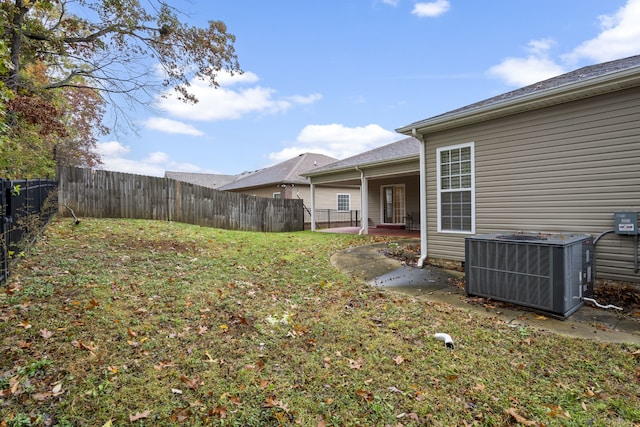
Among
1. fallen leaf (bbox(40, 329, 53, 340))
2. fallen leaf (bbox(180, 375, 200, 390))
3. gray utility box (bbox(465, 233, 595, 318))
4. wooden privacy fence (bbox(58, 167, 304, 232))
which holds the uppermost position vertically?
wooden privacy fence (bbox(58, 167, 304, 232))

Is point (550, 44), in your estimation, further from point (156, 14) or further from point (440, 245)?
point (156, 14)

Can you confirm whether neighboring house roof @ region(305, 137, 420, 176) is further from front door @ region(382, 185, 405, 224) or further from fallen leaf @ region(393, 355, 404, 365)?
fallen leaf @ region(393, 355, 404, 365)

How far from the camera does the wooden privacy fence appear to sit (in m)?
10.2

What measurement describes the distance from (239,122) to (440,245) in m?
13.6

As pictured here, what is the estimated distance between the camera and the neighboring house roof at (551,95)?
4.52m

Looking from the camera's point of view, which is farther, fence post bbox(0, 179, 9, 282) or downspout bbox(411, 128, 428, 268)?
downspout bbox(411, 128, 428, 268)

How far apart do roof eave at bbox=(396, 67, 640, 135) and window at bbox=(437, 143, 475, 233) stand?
0.57m

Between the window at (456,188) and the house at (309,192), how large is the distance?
10862mm

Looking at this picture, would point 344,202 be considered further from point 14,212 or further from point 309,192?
point 14,212

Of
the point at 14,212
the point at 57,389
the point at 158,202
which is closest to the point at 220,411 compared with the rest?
the point at 57,389

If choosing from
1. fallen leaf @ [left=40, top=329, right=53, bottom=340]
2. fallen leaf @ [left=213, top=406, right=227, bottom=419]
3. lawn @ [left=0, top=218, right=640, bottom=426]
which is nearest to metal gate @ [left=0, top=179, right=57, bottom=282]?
lawn @ [left=0, top=218, right=640, bottom=426]

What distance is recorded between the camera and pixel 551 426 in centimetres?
214

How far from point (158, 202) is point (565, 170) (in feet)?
39.3

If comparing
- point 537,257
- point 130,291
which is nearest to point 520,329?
point 537,257
